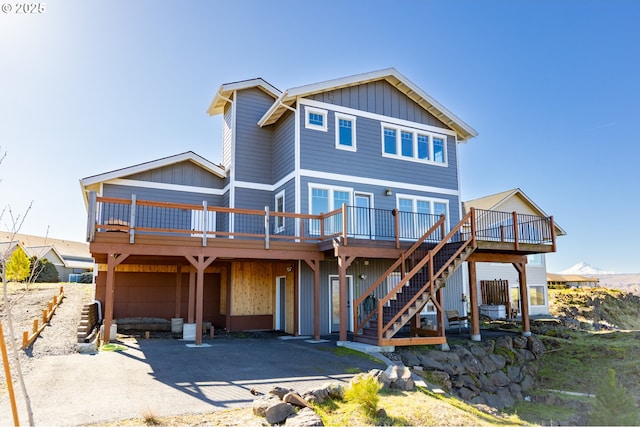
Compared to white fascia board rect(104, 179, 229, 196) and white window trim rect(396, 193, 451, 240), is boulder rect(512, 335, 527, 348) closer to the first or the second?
white window trim rect(396, 193, 451, 240)

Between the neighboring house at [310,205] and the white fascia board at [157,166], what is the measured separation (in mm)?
43

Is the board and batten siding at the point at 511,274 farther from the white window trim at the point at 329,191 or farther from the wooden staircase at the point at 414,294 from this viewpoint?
the wooden staircase at the point at 414,294

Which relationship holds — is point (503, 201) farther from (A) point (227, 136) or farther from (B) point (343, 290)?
(B) point (343, 290)

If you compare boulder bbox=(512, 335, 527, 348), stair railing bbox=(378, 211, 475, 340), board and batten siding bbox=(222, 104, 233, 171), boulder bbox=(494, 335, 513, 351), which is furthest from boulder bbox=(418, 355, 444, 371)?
board and batten siding bbox=(222, 104, 233, 171)

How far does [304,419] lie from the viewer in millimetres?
6070

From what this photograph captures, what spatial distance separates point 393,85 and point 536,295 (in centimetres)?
1706

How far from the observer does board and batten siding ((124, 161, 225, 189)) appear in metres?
17.2

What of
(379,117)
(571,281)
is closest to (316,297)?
(379,117)

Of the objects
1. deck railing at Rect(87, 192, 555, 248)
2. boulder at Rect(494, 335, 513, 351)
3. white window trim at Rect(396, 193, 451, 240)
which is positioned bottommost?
boulder at Rect(494, 335, 513, 351)

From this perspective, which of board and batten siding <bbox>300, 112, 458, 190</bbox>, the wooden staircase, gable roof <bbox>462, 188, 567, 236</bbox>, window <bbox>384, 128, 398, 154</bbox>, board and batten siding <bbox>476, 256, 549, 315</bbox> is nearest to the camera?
the wooden staircase

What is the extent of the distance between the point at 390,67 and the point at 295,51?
375 centimetres

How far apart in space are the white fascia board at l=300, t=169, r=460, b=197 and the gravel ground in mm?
8728

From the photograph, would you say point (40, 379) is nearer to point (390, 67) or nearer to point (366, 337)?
point (366, 337)

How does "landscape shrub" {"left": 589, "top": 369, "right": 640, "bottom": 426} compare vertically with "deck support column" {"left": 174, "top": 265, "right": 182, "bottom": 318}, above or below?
below
